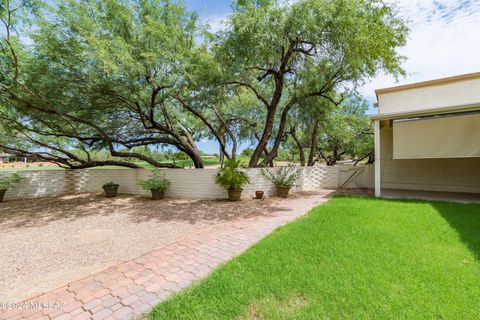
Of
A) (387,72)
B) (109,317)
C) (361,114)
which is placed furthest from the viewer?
(361,114)

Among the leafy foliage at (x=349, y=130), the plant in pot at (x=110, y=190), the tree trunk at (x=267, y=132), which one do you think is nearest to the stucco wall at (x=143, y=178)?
the plant in pot at (x=110, y=190)

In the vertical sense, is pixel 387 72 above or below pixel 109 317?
above

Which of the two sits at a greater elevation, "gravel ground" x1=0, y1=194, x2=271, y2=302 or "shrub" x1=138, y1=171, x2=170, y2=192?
"shrub" x1=138, y1=171, x2=170, y2=192

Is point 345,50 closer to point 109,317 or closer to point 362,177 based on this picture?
point 362,177

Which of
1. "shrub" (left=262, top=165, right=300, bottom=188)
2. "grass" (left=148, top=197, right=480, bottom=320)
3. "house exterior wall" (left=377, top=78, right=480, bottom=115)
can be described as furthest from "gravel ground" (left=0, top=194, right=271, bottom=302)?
"house exterior wall" (left=377, top=78, right=480, bottom=115)

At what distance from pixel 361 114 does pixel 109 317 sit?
15.9 m

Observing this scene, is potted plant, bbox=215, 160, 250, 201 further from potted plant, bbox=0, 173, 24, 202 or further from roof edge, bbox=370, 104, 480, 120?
potted plant, bbox=0, 173, 24, 202

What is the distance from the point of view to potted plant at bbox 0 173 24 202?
8173mm

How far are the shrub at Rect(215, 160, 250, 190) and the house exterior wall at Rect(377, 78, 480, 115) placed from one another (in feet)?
18.9

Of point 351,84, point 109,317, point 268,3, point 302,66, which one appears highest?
point 268,3

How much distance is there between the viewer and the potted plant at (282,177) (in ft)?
28.1

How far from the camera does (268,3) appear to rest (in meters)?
6.64

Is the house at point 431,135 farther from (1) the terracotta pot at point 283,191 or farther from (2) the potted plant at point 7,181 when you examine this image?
(2) the potted plant at point 7,181

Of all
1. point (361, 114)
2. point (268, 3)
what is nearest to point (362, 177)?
point (361, 114)
